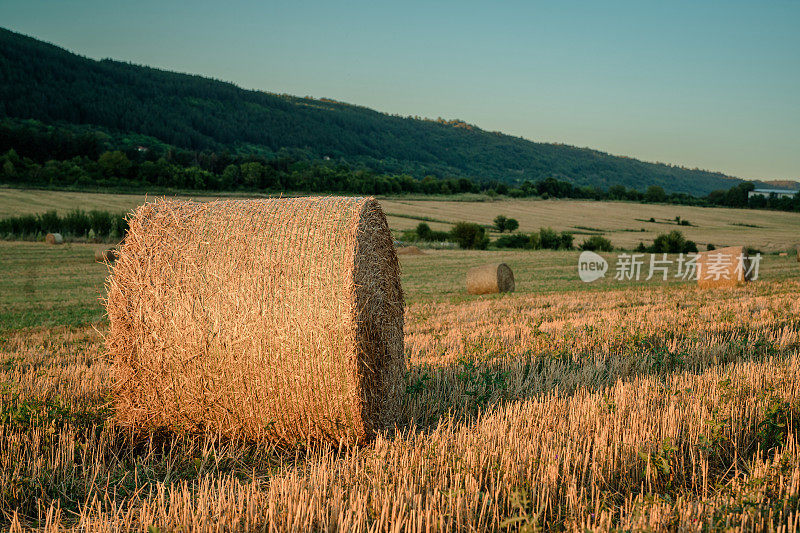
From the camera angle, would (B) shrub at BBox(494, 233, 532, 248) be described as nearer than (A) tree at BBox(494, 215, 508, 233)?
Yes

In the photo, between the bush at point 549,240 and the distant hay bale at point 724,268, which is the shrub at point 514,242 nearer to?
the bush at point 549,240

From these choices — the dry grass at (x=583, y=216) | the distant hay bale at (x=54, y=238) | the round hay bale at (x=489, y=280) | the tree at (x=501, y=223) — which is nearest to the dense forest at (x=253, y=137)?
the dry grass at (x=583, y=216)

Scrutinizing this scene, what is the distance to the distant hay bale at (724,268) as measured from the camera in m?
19.3

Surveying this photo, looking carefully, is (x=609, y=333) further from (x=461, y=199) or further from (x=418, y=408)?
(x=461, y=199)

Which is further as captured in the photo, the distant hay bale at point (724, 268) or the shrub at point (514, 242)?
the shrub at point (514, 242)

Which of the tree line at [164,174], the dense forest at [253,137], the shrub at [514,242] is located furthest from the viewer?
the dense forest at [253,137]

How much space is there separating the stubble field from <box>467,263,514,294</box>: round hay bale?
1028cm

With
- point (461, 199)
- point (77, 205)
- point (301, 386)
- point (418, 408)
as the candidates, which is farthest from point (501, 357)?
point (461, 199)

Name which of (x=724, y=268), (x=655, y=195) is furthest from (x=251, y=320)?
(x=655, y=195)

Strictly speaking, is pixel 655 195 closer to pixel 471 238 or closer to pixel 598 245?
Answer: pixel 598 245

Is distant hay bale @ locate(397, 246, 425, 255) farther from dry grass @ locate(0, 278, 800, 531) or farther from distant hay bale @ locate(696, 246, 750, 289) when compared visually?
dry grass @ locate(0, 278, 800, 531)

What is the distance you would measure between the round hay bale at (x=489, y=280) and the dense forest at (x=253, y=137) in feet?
154

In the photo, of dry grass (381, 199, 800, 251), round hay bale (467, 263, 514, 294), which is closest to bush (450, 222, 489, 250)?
dry grass (381, 199, 800, 251)

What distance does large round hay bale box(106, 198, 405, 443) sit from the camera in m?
4.70
